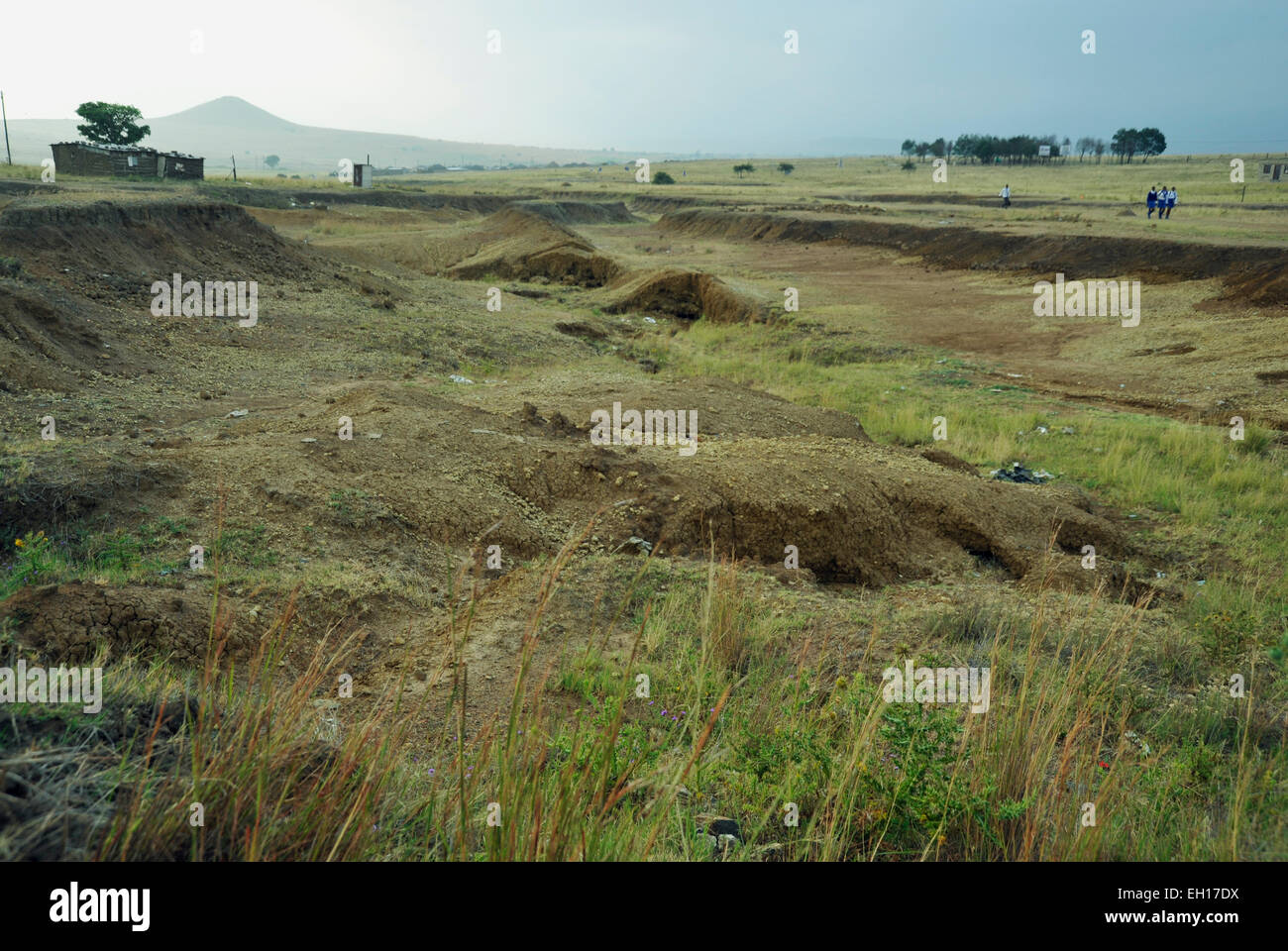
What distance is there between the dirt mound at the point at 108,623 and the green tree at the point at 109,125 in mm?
67787

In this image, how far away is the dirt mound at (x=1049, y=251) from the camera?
72.3 feet

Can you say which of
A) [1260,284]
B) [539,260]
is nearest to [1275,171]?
[1260,284]

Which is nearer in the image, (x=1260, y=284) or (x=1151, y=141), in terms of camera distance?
(x=1260, y=284)

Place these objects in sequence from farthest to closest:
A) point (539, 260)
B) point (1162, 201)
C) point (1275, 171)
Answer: point (1275, 171) → point (1162, 201) → point (539, 260)

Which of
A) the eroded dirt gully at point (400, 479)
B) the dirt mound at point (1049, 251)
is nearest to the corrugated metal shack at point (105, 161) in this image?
the eroded dirt gully at point (400, 479)

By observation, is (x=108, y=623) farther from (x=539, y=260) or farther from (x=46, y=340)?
(x=539, y=260)

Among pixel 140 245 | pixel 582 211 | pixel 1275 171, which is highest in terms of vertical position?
pixel 1275 171

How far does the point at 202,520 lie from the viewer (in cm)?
595

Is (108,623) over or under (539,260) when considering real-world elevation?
Result: under

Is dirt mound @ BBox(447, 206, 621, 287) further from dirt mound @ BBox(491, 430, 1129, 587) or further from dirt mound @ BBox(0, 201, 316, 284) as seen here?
dirt mound @ BBox(491, 430, 1129, 587)

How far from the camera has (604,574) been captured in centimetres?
589

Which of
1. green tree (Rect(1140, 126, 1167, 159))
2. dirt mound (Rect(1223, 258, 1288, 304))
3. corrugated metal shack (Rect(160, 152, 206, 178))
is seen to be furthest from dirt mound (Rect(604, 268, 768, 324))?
green tree (Rect(1140, 126, 1167, 159))

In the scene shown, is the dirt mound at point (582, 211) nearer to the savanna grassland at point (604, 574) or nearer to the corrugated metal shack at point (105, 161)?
the corrugated metal shack at point (105, 161)

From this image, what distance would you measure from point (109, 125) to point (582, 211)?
37850 millimetres
